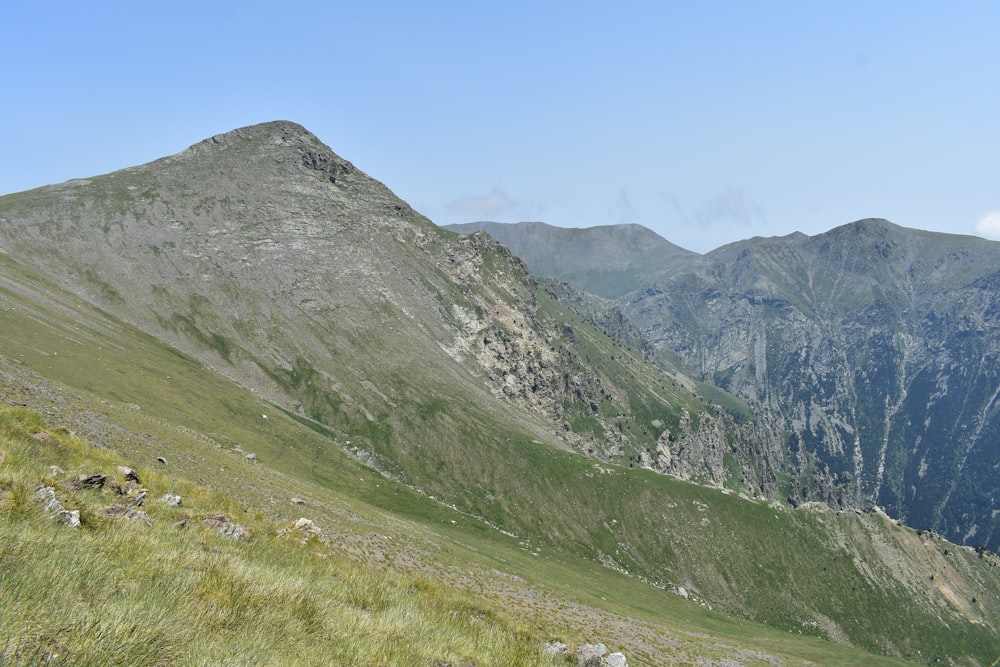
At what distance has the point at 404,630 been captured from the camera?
9.38m

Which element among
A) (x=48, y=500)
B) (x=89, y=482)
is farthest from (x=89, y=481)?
(x=48, y=500)

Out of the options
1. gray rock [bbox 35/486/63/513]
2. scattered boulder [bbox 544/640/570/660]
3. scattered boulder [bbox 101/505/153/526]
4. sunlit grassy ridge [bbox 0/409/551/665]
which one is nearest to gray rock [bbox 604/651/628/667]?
scattered boulder [bbox 544/640/570/660]

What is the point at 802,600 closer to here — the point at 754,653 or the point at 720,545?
the point at 720,545

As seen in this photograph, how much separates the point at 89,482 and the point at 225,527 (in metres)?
3.79

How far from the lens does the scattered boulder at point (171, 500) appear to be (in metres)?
17.1

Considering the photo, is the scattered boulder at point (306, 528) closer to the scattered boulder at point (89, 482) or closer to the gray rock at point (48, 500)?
the scattered boulder at point (89, 482)

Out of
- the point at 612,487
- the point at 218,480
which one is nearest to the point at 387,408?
the point at 612,487

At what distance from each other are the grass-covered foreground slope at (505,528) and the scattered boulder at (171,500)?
0.36m

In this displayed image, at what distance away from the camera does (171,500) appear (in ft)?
57.2

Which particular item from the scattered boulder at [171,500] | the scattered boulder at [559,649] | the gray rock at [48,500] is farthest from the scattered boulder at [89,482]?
the scattered boulder at [559,649]

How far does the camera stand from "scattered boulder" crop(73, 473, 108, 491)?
541 inches

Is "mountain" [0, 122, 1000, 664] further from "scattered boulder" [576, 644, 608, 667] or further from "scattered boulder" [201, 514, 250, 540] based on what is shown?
"scattered boulder" [576, 644, 608, 667]

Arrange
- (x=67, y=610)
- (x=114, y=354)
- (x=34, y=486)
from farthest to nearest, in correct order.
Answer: (x=114, y=354), (x=34, y=486), (x=67, y=610)

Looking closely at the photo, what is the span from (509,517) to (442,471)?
24.6 m
